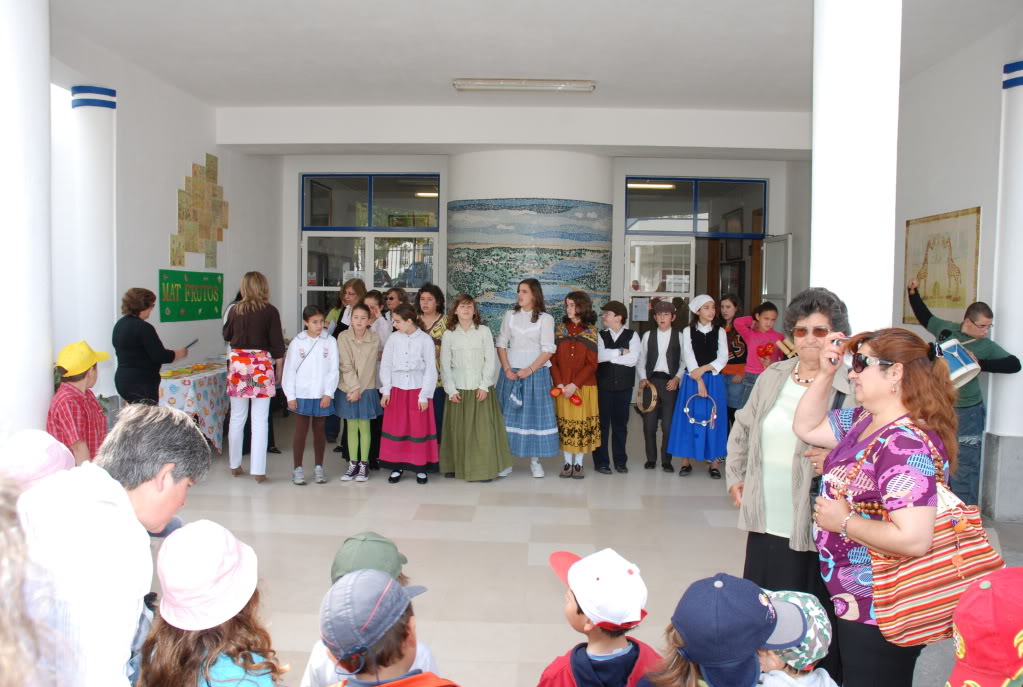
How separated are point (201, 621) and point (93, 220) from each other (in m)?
6.06

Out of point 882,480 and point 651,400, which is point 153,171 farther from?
point 882,480

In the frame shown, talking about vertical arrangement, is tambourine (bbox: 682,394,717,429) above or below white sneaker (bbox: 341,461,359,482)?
above

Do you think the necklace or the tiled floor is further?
the tiled floor

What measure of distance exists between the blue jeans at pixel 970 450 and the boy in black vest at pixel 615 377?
94.6 inches

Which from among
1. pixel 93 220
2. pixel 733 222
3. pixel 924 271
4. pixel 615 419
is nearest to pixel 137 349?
pixel 93 220

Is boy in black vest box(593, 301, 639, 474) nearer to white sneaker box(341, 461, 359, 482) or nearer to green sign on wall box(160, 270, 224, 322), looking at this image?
white sneaker box(341, 461, 359, 482)

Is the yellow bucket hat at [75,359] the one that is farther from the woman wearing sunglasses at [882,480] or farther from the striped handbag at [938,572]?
the striped handbag at [938,572]

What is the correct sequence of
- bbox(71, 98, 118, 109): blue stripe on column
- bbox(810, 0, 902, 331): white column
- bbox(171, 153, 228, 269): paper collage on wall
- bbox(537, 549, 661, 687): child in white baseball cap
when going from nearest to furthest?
bbox(537, 549, 661, 687): child in white baseball cap < bbox(810, 0, 902, 331): white column < bbox(71, 98, 118, 109): blue stripe on column < bbox(171, 153, 228, 269): paper collage on wall

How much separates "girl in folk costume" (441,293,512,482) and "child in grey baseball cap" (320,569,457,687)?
4511 mm

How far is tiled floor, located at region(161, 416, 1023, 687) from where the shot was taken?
3373 mm

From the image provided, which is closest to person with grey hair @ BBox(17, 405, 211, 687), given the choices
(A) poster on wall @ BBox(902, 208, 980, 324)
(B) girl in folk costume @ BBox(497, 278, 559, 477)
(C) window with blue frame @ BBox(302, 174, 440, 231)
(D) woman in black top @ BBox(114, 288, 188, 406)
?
(D) woman in black top @ BBox(114, 288, 188, 406)

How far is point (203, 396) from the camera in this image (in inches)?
261

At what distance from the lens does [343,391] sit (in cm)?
616

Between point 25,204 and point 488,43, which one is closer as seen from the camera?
point 25,204
